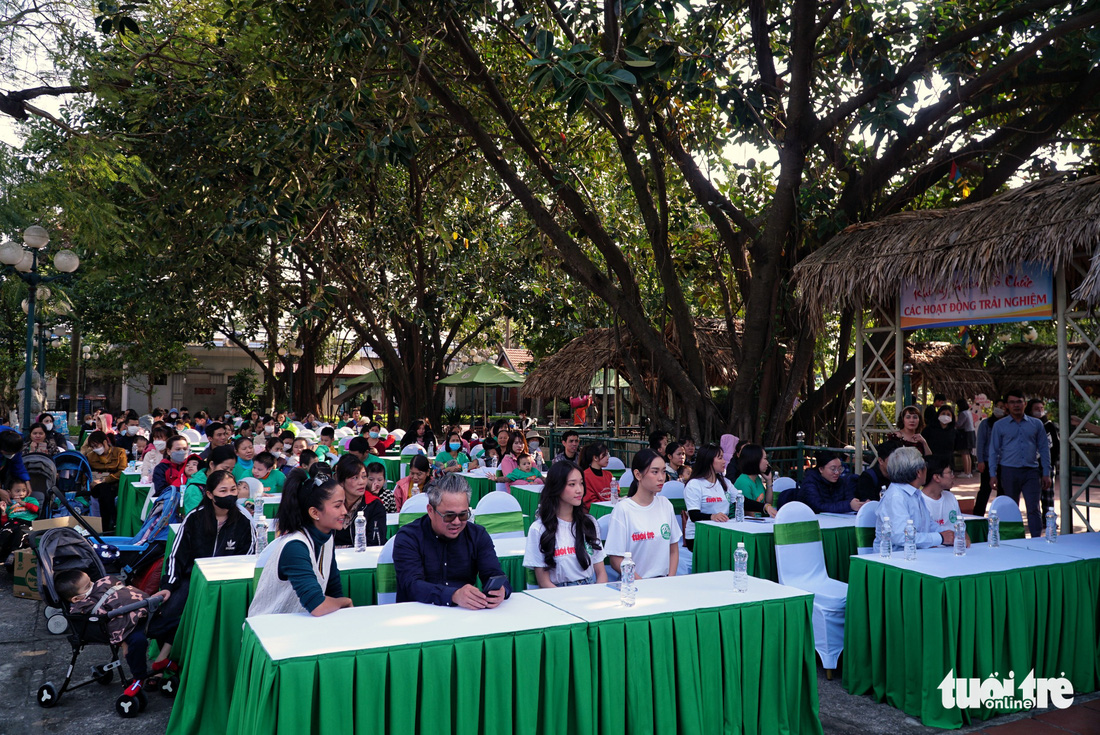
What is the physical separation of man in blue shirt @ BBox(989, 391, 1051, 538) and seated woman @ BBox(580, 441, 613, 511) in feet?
14.8

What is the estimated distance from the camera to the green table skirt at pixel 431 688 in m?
3.04

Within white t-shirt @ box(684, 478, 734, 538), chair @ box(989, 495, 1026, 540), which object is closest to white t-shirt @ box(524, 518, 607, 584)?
white t-shirt @ box(684, 478, 734, 538)

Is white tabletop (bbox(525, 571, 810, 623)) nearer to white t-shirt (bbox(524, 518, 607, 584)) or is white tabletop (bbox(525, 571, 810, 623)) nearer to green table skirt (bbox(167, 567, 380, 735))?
white t-shirt (bbox(524, 518, 607, 584))

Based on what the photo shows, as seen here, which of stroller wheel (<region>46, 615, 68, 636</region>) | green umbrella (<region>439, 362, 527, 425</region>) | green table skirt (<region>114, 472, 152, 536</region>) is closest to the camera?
stroller wheel (<region>46, 615, 68, 636</region>)

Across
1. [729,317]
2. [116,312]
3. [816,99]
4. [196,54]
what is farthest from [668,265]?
[116,312]

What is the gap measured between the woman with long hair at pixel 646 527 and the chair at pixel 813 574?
3.39ft

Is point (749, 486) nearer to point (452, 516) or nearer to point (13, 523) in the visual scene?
point (452, 516)

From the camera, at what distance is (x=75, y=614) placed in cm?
486

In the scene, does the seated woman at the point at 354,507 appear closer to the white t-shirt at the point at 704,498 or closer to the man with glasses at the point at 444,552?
the man with glasses at the point at 444,552

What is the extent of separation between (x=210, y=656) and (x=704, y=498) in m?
4.00

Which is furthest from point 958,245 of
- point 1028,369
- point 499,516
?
point 1028,369

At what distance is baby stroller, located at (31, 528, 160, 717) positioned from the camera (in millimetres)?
4789

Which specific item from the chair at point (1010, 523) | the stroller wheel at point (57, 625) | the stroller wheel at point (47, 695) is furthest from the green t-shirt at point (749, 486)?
the stroller wheel at point (57, 625)

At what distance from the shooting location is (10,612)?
6844 millimetres
